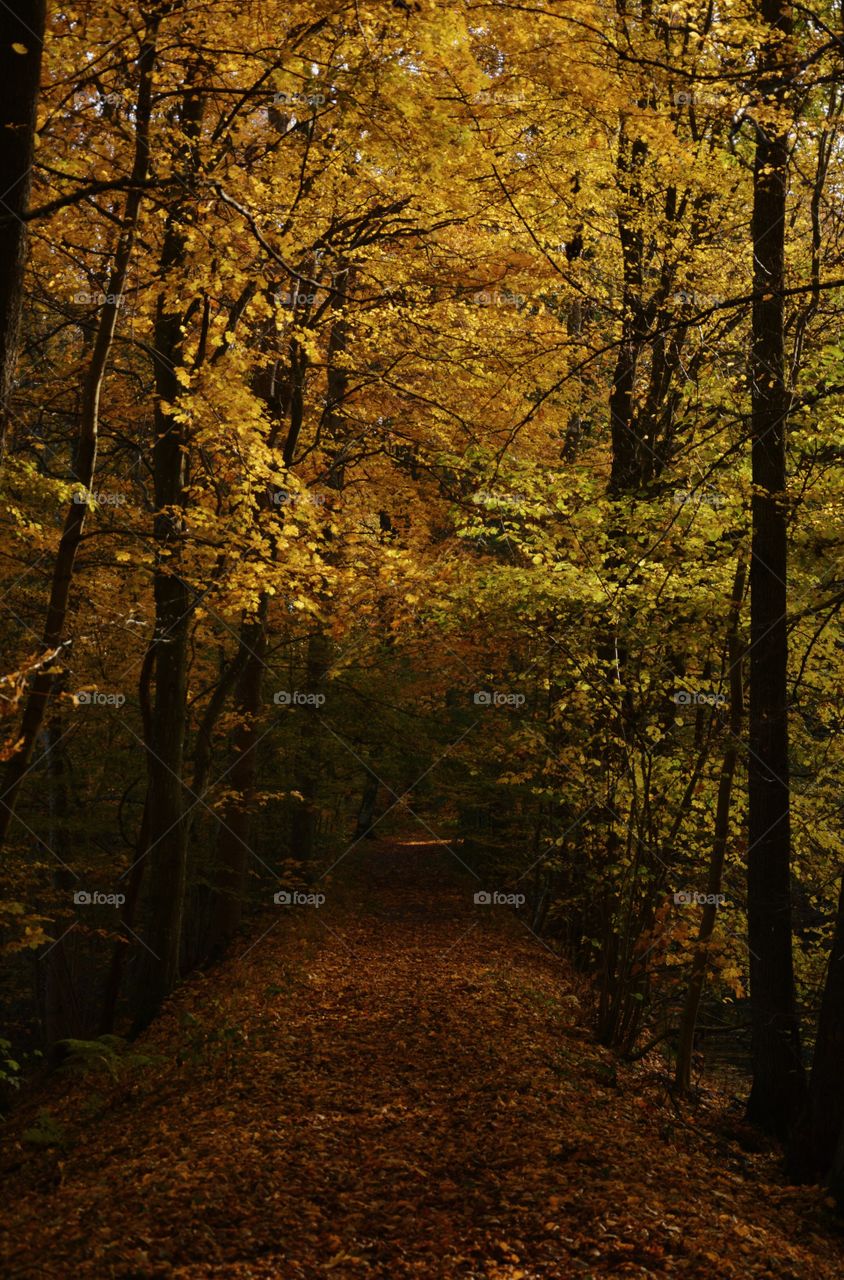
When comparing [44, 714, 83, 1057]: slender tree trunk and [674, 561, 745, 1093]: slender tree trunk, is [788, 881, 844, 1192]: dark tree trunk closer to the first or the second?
[674, 561, 745, 1093]: slender tree trunk

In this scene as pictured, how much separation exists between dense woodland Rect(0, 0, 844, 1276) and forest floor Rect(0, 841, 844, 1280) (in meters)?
0.71

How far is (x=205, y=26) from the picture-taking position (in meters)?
7.64

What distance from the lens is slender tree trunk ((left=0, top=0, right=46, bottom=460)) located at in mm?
5008

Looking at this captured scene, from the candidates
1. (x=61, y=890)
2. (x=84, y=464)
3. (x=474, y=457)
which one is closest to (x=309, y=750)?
(x=61, y=890)

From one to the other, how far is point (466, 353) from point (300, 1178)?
1030 cm

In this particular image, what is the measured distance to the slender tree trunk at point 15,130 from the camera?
16.4ft

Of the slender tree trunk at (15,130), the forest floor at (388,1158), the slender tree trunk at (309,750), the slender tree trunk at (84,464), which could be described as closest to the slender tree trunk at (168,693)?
the forest floor at (388,1158)

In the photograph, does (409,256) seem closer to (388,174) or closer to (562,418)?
(388,174)

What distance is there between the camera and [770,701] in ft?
28.0

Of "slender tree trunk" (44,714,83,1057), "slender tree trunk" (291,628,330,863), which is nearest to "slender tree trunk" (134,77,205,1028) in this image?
"slender tree trunk" (44,714,83,1057)

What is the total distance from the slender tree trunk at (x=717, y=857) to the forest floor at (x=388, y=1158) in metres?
0.47

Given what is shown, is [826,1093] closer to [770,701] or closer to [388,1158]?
[770,701]

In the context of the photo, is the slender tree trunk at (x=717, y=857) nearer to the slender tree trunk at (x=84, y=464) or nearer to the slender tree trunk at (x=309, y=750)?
the slender tree trunk at (x=84, y=464)

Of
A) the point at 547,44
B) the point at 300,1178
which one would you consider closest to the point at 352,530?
the point at 547,44
